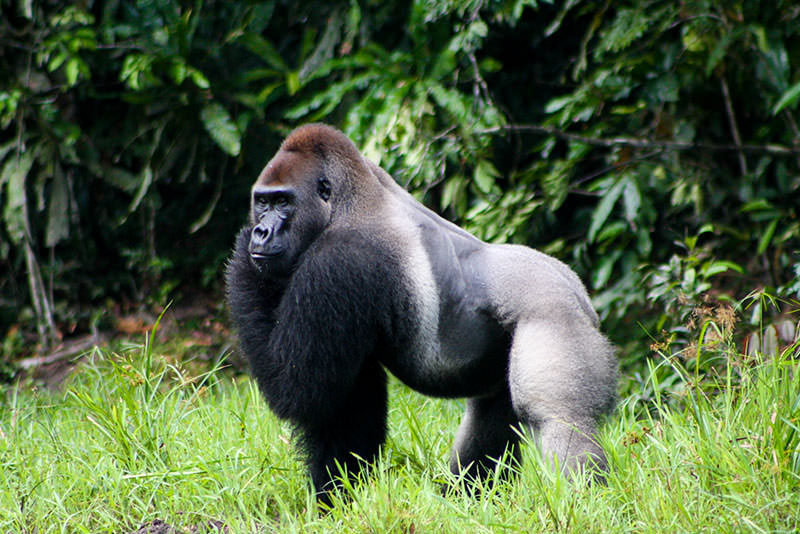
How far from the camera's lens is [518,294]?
3.13 m

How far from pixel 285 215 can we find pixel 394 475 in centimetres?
96

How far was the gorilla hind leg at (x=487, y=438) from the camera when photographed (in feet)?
11.1

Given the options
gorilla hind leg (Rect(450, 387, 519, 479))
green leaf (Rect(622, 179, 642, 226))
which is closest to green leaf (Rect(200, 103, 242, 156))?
green leaf (Rect(622, 179, 642, 226))

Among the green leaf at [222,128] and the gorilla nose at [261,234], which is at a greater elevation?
the gorilla nose at [261,234]

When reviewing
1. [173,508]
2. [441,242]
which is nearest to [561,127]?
[441,242]

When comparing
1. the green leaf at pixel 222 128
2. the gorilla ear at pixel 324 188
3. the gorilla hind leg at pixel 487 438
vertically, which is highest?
the gorilla ear at pixel 324 188

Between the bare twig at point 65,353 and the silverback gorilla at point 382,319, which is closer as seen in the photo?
the silverback gorilla at point 382,319

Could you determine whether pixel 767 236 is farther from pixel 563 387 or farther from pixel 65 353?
pixel 65 353

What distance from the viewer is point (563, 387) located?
2.89m

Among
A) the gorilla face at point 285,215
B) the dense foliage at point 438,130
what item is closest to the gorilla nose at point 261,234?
the gorilla face at point 285,215

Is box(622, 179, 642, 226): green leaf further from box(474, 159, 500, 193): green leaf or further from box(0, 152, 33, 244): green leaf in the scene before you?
box(0, 152, 33, 244): green leaf

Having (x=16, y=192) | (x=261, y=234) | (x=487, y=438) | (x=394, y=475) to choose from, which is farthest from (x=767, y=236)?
(x=16, y=192)

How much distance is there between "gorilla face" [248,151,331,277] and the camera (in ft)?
10.2

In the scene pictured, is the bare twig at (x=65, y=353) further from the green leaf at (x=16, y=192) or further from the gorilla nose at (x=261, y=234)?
the gorilla nose at (x=261, y=234)
